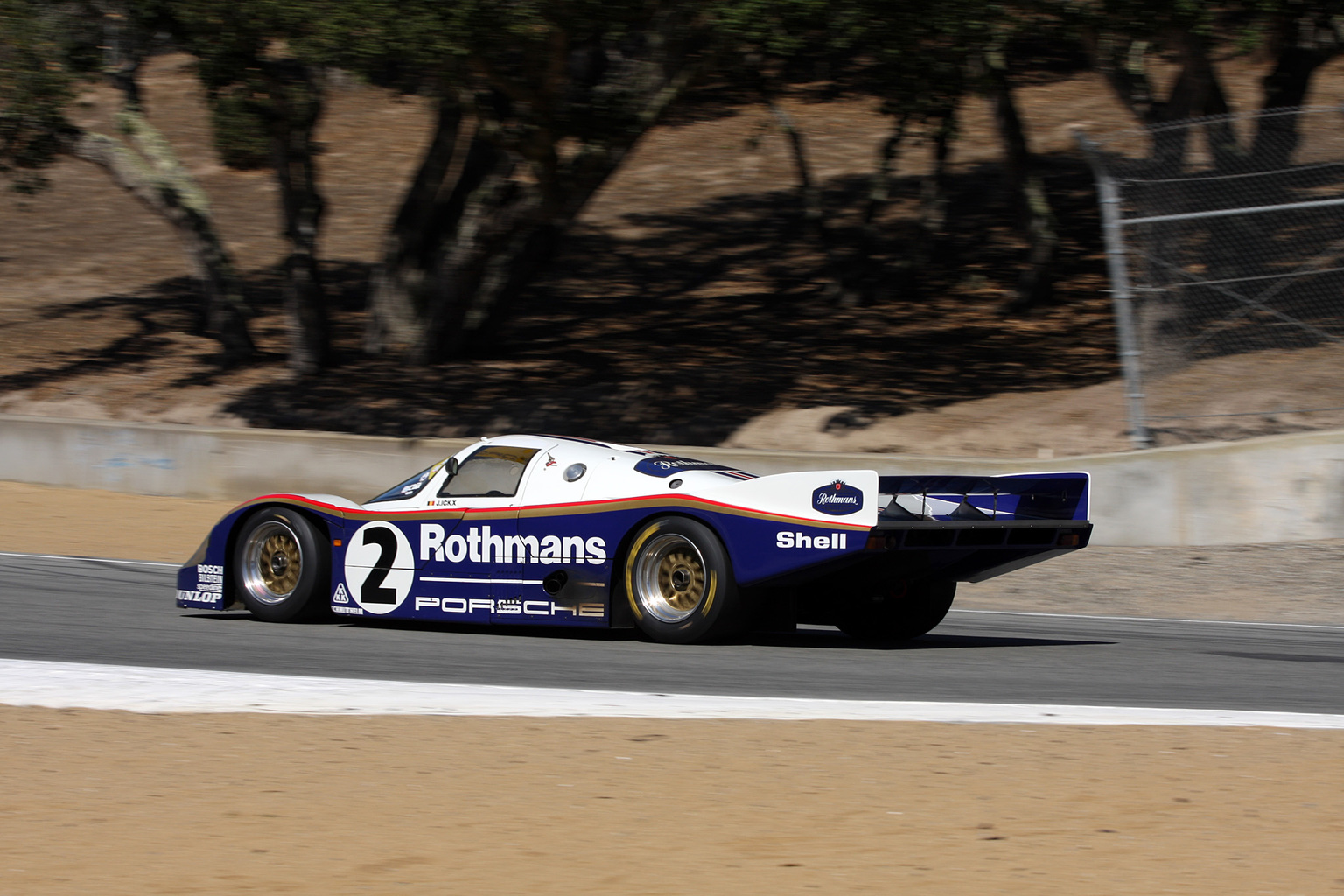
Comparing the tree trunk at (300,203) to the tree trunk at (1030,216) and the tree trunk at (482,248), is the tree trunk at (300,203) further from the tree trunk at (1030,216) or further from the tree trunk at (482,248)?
the tree trunk at (1030,216)

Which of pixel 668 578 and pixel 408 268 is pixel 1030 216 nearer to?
pixel 408 268

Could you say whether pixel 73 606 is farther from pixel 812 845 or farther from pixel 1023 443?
pixel 1023 443

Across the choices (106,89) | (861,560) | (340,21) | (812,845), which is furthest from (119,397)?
(106,89)

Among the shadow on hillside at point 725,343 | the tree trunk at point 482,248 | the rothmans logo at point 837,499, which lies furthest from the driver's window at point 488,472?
the tree trunk at point 482,248

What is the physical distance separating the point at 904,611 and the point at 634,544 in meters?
1.73

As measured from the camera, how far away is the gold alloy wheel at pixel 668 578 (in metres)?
8.31

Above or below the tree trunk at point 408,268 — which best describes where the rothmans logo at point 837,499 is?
below

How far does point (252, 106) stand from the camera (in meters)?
19.1

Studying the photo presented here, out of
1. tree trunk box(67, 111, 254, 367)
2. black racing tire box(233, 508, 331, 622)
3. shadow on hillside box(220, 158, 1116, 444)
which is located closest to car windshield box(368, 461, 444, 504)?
black racing tire box(233, 508, 331, 622)

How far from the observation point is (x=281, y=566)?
9.54 meters

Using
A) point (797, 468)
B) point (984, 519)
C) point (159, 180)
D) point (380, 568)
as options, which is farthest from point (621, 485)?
point (159, 180)

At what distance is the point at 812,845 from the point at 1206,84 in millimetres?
16716

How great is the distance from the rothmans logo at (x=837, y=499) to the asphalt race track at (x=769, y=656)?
80cm

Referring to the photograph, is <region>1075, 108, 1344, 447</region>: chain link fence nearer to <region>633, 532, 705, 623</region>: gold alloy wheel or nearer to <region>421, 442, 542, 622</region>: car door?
<region>633, 532, 705, 623</region>: gold alloy wheel
